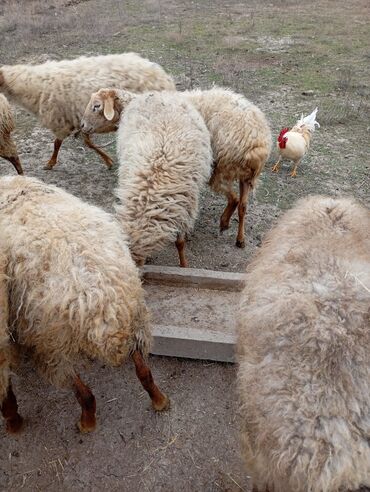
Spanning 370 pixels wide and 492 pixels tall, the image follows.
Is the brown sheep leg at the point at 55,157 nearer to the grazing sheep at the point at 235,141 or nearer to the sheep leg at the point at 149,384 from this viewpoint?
the grazing sheep at the point at 235,141

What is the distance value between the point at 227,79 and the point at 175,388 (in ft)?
23.4

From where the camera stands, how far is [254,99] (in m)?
8.21

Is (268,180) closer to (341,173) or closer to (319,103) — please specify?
(341,173)

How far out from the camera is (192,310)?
12.7 feet

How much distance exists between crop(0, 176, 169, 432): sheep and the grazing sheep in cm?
187

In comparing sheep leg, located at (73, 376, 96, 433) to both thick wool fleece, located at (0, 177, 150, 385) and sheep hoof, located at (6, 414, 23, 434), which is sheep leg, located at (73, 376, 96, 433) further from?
sheep hoof, located at (6, 414, 23, 434)

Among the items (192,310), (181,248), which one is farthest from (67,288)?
(181,248)

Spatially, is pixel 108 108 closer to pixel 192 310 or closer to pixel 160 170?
pixel 160 170

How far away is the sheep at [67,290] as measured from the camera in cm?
254

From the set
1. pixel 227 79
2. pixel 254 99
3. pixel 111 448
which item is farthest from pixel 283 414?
pixel 227 79

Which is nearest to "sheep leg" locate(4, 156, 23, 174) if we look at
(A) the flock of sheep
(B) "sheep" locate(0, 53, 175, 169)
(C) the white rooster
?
(B) "sheep" locate(0, 53, 175, 169)

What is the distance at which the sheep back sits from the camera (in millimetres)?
4406

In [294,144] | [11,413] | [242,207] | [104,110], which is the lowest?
[11,413]

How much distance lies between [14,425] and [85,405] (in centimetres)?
54
